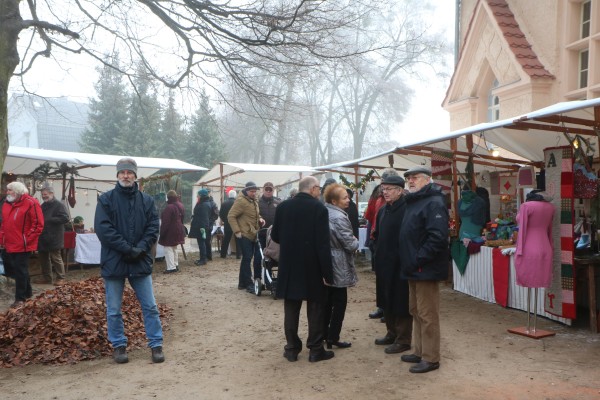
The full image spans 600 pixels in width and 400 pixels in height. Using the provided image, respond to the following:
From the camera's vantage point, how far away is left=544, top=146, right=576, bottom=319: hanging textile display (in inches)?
235

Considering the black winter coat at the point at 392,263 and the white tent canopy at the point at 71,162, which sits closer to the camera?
the black winter coat at the point at 392,263

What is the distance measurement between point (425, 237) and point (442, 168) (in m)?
5.14

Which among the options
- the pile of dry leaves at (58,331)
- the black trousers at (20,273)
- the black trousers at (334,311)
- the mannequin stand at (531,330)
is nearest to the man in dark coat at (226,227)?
the black trousers at (20,273)

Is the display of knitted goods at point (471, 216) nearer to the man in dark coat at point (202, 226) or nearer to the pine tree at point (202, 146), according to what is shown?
the man in dark coat at point (202, 226)

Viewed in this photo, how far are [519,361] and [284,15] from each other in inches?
233

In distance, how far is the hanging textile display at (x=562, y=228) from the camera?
5977 mm

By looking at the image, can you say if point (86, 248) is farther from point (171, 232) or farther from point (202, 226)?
point (202, 226)

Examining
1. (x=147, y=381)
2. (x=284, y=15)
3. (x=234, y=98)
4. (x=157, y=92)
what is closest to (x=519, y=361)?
(x=147, y=381)

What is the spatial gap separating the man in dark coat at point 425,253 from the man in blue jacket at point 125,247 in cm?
244

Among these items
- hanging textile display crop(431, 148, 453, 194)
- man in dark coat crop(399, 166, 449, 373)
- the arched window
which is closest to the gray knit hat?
man in dark coat crop(399, 166, 449, 373)

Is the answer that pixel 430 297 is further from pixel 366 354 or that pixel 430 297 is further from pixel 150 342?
pixel 150 342

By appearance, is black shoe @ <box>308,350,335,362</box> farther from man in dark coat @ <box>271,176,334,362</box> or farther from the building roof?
the building roof

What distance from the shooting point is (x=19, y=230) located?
25.1ft

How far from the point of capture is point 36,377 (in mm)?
4887
